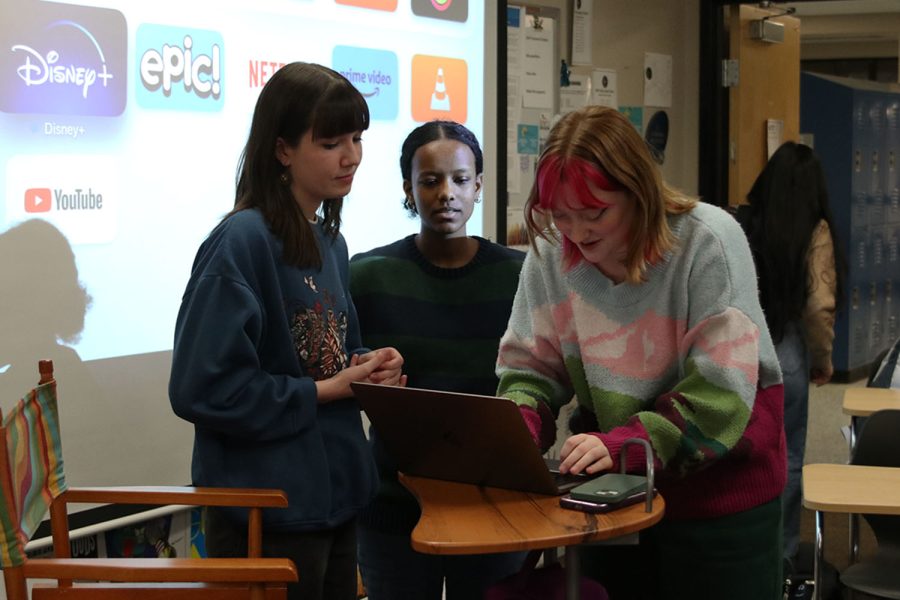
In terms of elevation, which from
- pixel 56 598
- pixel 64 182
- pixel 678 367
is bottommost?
pixel 56 598

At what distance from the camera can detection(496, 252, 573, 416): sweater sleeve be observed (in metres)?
1.81

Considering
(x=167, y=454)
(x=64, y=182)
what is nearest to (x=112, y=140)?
(x=64, y=182)

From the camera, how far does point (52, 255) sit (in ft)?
7.52

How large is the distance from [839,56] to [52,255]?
1099 centimetres

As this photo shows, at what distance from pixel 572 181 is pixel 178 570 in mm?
804

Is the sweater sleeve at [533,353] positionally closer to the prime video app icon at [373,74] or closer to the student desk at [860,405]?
the prime video app icon at [373,74]

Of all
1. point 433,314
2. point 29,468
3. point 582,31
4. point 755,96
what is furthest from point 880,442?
point 755,96

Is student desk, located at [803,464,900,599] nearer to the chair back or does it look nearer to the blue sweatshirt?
the chair back

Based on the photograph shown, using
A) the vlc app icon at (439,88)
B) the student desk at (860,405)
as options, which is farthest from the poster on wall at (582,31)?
the student desk at (860,405)

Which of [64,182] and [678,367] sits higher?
[64,182]

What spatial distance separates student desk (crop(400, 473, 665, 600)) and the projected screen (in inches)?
39.5

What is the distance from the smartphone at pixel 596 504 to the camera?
1502 mm

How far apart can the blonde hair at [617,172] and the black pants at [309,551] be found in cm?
69

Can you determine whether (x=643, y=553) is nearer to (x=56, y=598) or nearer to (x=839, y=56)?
(x=56, y=598)
